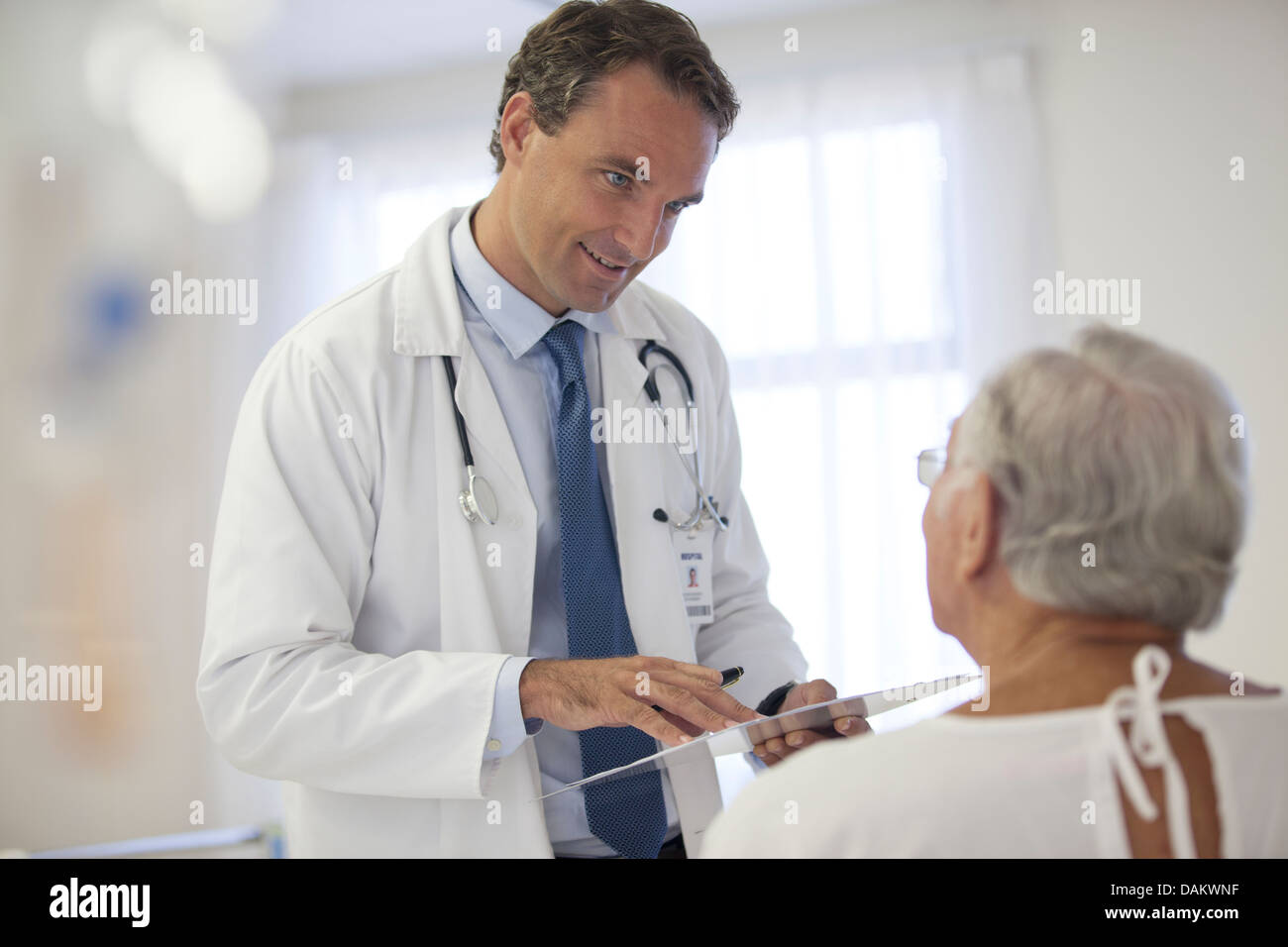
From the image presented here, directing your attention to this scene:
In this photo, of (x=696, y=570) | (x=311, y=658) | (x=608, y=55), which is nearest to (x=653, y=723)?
(x=311, y=658)

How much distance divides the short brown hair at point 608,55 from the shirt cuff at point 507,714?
73cm

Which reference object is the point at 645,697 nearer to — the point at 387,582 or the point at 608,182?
the point at 387,582

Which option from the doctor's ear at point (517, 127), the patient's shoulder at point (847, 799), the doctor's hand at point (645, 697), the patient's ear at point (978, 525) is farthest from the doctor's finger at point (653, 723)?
the doctor's ear at point (517, 127)

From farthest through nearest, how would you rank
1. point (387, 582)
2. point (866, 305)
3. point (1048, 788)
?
point (866, 305)
point (387, 582)
point (1048, 788)

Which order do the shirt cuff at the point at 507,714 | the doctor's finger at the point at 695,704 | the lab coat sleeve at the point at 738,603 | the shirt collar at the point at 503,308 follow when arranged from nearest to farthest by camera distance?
the doctor's finger at the point at 695,704 → the shirt cuff at the point at 507,714 → the shirt collar at the point at 503,308 → the lab coat sleeve at the point at 738,603

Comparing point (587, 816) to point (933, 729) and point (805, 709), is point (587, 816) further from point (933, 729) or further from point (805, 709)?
point (933, 729)

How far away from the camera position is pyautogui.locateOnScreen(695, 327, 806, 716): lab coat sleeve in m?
1.58

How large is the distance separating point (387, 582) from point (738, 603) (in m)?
0.60

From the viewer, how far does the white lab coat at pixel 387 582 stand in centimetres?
118

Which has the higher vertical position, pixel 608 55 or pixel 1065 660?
pixel 608 55

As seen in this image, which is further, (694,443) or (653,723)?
(694,443)

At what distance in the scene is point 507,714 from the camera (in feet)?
3.79

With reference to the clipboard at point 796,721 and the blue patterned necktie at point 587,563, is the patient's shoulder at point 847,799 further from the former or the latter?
the blue patterned necktie at point 587,563
